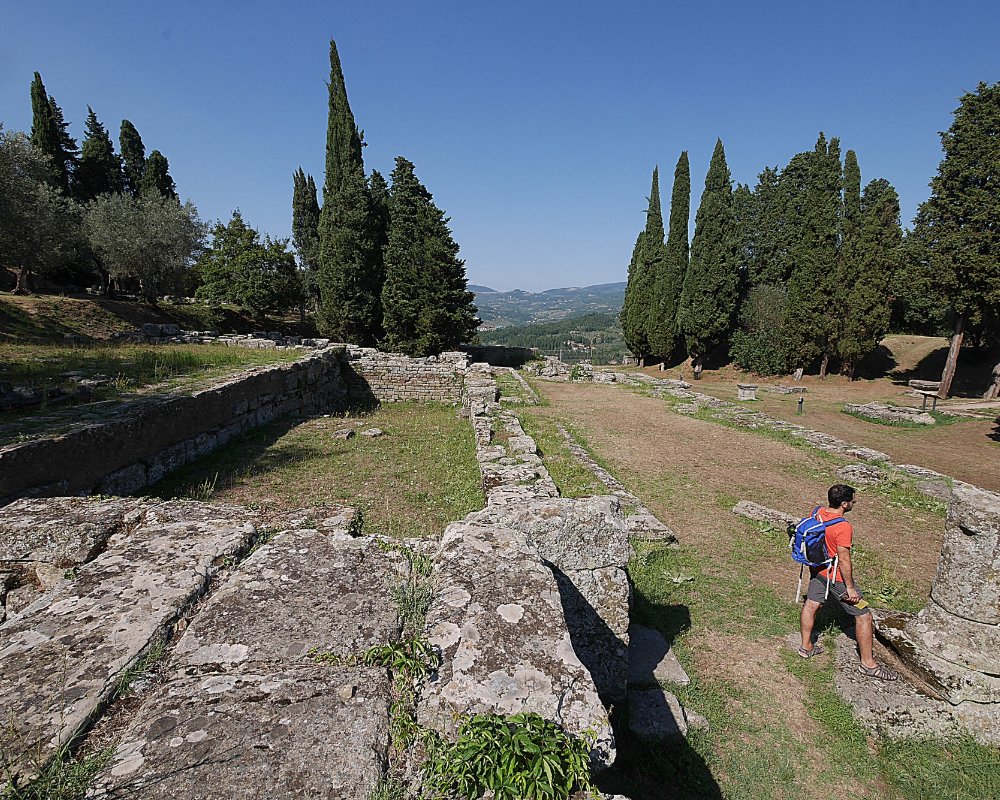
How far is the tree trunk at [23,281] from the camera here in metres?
20.4

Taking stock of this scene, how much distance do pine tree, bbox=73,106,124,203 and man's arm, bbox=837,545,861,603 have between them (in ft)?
152

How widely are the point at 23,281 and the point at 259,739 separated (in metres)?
28.6

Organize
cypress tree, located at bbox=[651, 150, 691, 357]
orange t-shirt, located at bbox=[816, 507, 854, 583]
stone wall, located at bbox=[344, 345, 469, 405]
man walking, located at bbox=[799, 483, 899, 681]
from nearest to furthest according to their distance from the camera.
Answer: man walking, located at bbox=[799, 483, 899, 681], orange t-shirt, located at bbox=[816, 507, 854, 583], stone wall, located at bbox=[344, 345, 469, 405], cypress tree, located at bbox=[651, 150, 691, 357]

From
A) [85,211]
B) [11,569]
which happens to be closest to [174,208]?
[85,211]

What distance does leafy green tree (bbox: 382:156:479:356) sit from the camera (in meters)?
25.9

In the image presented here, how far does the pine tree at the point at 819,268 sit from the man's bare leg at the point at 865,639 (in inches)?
1023

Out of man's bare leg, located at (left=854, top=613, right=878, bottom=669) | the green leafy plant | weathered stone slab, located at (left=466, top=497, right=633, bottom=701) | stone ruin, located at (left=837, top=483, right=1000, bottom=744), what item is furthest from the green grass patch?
the green leafy plant

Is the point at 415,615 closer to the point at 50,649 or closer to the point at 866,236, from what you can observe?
the point at 50,649

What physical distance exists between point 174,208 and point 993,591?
1300 inches

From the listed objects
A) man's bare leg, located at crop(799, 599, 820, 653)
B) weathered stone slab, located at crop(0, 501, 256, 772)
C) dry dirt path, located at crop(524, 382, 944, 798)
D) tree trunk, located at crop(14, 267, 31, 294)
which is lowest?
dry dirt path, located at crop(524, 382, 944, 798)

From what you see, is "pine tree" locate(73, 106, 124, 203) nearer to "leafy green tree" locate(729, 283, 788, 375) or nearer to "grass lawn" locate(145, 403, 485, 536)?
"grass lawn" locate(145, 403, 485, 536)

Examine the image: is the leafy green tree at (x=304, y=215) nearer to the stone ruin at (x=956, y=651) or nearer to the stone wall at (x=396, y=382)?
the stone wall at (x=396, y=382)

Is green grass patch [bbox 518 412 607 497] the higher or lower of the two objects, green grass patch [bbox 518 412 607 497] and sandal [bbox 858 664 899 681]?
the higher

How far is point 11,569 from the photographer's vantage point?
3240 millimetres
